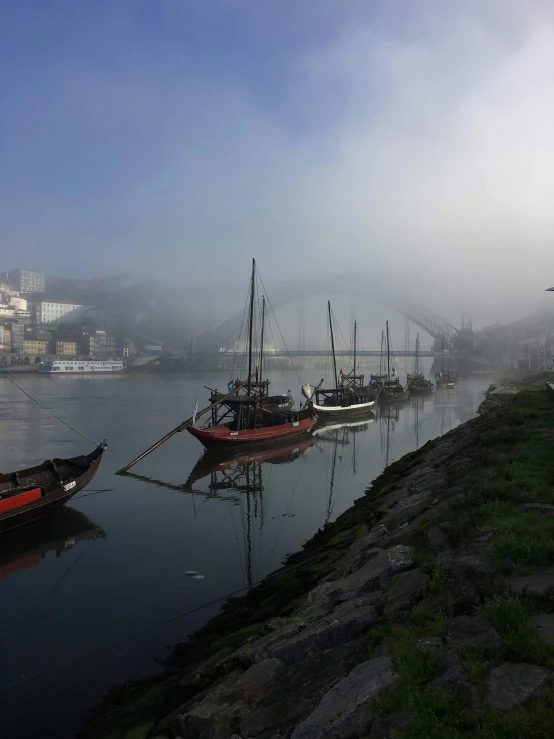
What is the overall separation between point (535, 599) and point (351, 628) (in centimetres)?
229

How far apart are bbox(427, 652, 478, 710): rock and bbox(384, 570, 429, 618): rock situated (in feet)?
5.09

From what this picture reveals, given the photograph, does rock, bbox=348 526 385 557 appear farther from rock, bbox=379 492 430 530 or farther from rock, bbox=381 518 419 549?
rock, bbox=381 518 419 549

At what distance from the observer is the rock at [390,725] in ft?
14.3

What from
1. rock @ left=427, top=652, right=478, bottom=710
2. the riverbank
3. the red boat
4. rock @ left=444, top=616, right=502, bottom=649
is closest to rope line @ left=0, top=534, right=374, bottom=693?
the riverbank

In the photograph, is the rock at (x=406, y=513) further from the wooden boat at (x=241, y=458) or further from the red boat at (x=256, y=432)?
the red boat at (x=256, y=432)

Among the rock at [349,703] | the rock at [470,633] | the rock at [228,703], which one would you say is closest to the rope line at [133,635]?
the rock at [228,703]

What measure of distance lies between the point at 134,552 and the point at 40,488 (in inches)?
214

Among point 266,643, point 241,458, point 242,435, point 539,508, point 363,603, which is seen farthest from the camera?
point 242,435

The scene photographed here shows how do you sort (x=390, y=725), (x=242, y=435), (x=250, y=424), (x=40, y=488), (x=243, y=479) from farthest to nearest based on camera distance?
(x=250, y=424) → (x=242, y=435) → (x=243, y=479) → (x=40, y=488) → (x=390, y=725)

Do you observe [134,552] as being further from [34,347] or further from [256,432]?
[34,347]

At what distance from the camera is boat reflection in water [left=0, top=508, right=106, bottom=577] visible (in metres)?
16.7

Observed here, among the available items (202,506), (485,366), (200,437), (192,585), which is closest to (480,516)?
(192,585)

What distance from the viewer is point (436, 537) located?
28.8 ft

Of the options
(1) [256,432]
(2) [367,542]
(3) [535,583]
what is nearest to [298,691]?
(3) [535,583]
